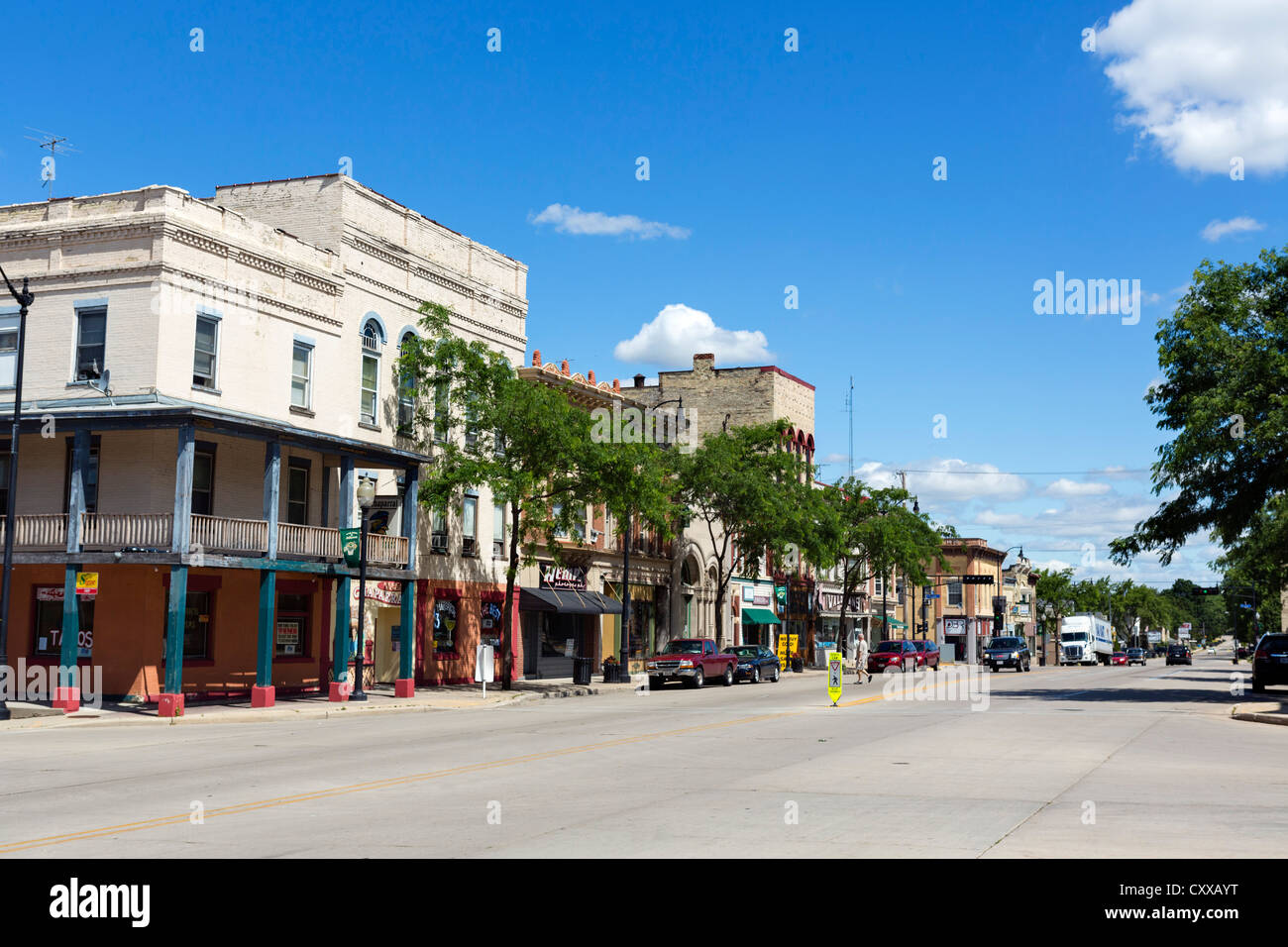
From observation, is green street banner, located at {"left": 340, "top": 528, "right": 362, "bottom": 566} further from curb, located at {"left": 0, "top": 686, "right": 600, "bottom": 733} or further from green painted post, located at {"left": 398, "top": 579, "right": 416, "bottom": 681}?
curb, located at {"left": 0, "top": 686, "right": 600, "bottom": 733}

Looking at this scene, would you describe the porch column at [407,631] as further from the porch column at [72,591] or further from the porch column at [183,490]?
the porch column at [72,591]

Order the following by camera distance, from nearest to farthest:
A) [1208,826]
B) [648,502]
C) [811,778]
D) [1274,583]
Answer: [1208,826] < [811,778] < [648,502] < [1274,583]

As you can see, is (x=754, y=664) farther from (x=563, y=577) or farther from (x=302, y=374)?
(x=302, y=374)

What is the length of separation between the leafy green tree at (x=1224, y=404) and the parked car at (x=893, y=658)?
20.4 m

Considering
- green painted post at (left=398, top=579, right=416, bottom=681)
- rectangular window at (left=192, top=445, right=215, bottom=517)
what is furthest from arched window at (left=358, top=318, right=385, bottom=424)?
rectangular window at (left=192, top=445, right=215, bottom=517)

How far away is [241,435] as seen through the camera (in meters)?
28.3

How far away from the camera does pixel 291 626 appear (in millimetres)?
33469

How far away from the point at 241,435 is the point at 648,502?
1302cm

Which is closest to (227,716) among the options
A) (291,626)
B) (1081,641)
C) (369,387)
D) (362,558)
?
(362,558)

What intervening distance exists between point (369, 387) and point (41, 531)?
10.3 m

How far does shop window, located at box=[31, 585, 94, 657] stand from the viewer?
29.5m

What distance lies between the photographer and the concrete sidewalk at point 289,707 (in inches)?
979
